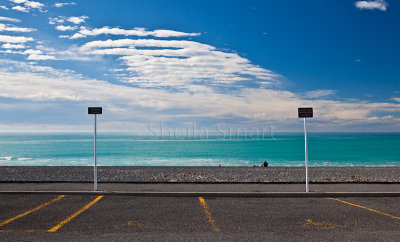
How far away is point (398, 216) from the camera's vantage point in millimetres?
7520

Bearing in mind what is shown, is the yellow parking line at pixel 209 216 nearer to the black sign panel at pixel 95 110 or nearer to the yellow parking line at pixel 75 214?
the yellow parking line at pixel 75 214

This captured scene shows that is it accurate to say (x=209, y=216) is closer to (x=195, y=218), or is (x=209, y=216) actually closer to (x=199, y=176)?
(x=195, y=218)

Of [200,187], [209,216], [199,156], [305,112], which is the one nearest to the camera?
[209,216]

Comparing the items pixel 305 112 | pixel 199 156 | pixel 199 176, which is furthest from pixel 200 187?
pixel 199 156

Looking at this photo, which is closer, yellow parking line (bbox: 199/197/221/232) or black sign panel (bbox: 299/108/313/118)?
yellow parking line (bbox: 199/197/221/232)

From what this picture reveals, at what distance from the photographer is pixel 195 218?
287 inches

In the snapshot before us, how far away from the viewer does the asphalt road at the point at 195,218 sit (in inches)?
237

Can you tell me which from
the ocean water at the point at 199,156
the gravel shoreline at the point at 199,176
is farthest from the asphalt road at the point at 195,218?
the ocean water at the point at 199,156

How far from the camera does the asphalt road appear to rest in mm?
6023

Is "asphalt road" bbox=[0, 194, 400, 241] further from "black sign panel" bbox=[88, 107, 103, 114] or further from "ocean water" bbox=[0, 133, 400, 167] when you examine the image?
"ocean water" bbox=[0, 133, 400, 167]

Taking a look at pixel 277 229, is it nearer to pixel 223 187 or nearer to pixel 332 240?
pixel 332 240

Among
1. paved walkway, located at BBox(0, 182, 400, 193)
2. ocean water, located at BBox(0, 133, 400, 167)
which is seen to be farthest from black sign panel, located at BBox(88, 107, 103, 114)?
ocean water, located at BBox(0, 133, 400, 167)

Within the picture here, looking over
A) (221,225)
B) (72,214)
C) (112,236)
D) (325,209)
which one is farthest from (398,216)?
(72,214)

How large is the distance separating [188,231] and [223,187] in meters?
4.85
